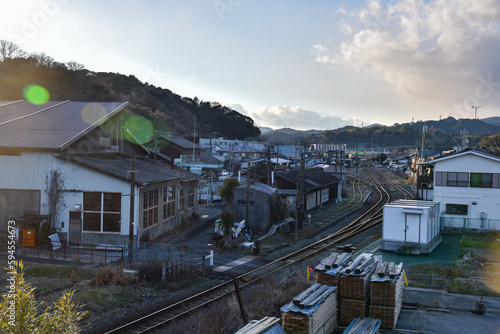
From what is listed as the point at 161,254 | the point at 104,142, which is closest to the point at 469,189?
the point at 161,254

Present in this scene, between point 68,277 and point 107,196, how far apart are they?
234 inches

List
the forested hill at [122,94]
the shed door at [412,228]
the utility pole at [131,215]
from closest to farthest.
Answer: the utility pole at [131,215] < the shed door at [412,228] < the forested hill at [122,94]

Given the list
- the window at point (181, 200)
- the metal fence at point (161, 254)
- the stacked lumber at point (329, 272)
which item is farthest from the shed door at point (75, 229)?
the stacked lumber at point (329, 272)

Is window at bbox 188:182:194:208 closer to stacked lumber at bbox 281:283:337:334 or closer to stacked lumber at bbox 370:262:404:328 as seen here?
stacked lumber at bbox 281:283:337:334

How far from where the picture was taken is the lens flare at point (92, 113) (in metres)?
26.0

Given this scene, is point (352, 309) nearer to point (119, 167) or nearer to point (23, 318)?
point (23, 318)

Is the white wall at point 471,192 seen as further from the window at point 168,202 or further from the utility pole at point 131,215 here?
the utility pole at point 131,215

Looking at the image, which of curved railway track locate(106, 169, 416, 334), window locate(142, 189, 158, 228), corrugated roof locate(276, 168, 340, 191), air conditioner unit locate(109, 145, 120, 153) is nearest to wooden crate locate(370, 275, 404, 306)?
curved railway track locate(106, 169, 416, 334)

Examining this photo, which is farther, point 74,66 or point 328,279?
point 74,66

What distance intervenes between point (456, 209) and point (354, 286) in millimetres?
19426

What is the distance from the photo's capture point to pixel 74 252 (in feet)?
65.4

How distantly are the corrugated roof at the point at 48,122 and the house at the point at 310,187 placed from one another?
45.4 feet

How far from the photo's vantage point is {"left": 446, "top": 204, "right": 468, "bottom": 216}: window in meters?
26.3

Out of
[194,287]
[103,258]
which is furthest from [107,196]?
[194,287]
